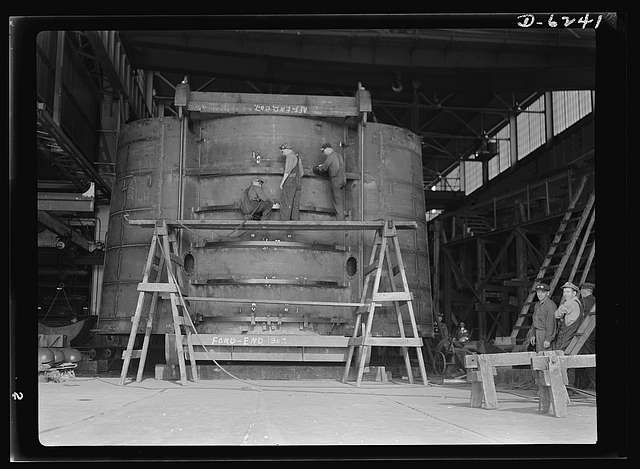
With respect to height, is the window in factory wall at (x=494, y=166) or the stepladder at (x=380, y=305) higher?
the window in factory wall at (x=494, y=166)

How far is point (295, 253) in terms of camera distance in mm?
14242

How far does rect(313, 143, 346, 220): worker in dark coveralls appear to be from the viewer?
569 inches

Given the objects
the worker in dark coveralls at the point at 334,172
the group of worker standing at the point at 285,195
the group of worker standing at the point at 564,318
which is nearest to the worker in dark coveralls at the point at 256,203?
the group of worker standing at the point at 285,195

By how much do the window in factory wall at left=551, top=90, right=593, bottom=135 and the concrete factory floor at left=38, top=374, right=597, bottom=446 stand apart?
1791cm

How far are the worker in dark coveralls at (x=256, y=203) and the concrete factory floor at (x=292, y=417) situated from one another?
369 centimetres

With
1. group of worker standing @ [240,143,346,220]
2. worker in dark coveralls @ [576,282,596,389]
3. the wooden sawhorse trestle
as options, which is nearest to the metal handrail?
worker in dark coveralls @ [576,282,596,389]

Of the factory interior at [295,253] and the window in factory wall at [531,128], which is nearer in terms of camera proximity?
the factory interior at [295,253]

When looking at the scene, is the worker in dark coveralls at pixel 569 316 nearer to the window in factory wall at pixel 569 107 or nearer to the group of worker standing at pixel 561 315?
the group of worker standing at pixel 561 315

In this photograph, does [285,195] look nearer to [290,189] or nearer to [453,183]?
[290,189]

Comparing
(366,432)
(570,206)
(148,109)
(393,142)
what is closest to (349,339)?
(393,142)

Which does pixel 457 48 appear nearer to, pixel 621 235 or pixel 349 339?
pixel 349 339

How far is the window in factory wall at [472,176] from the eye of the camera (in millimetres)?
39469

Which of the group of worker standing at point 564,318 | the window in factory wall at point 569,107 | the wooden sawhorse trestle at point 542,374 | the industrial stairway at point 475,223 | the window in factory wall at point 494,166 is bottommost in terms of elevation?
Result: the wooden sawhorse trestle at point 542,374
